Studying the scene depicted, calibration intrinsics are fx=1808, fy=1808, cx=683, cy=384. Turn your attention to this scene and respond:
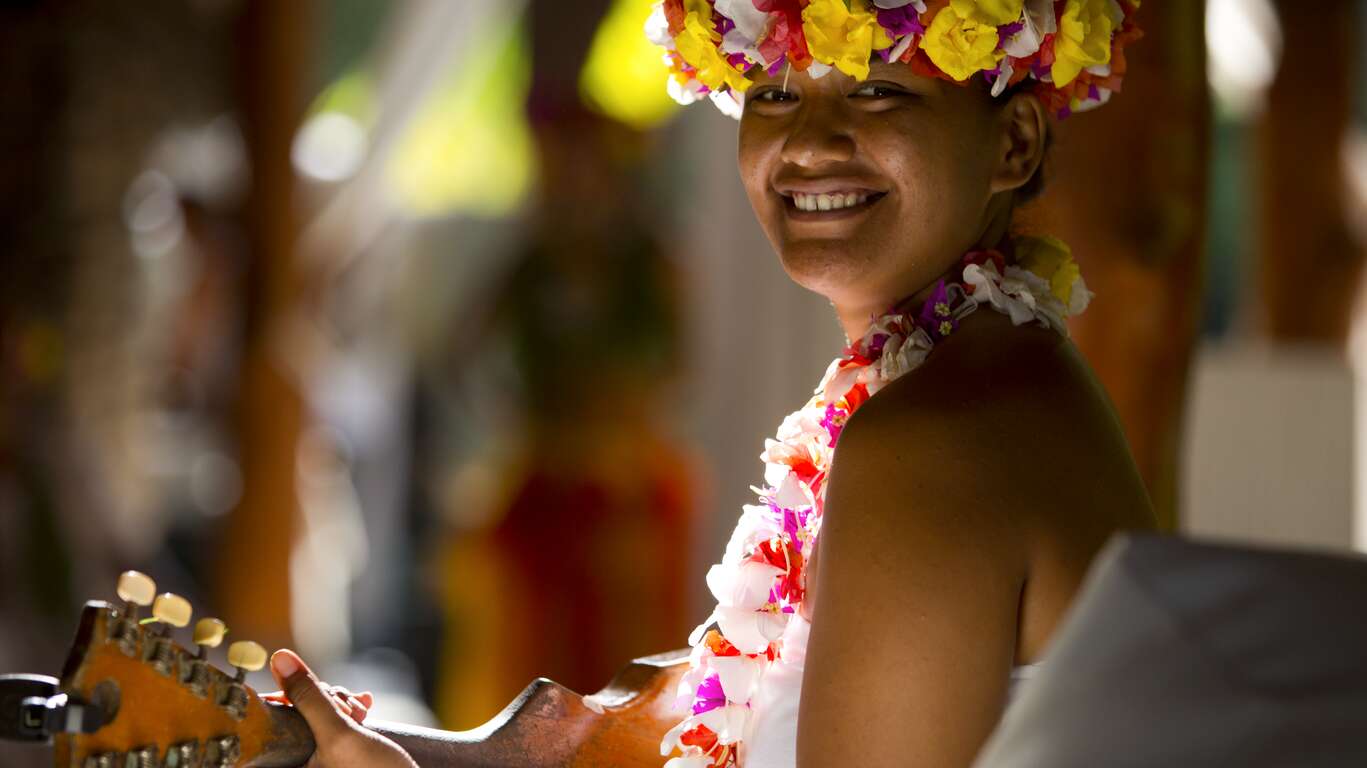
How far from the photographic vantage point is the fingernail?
1.98 meters

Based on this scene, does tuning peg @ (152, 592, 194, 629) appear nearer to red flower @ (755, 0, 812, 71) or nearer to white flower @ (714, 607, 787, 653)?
white flower @ (714, 607, 787, 653)

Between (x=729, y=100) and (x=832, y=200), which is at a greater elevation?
(x=729, y=100)

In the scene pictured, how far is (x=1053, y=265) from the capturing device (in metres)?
2.19

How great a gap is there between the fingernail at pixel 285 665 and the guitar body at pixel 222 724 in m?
0.05

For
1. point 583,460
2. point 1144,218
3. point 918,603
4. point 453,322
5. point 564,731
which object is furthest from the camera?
point 453,322

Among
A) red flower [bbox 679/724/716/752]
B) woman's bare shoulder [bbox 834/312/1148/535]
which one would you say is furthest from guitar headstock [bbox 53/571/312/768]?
woman's bare shoulder [bbox 834/312/1148/535]

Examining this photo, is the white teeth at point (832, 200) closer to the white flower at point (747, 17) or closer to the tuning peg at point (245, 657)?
the white flower at point (747, 17)

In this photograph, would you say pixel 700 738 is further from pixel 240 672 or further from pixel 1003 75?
pixel 1003 75

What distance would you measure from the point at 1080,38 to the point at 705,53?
0.44 m

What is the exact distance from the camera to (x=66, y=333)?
5.93 m

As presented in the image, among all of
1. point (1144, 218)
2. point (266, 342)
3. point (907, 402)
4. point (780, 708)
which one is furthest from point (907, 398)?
point (266, 342)

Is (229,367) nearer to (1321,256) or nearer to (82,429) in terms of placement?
(82,429)

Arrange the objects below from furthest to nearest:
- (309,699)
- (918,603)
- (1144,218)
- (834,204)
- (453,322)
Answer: (453,322)
(1144,218)
(834,204)
(309,699)
(918,603)

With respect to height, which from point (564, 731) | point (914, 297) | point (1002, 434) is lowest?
point (564, 731)
